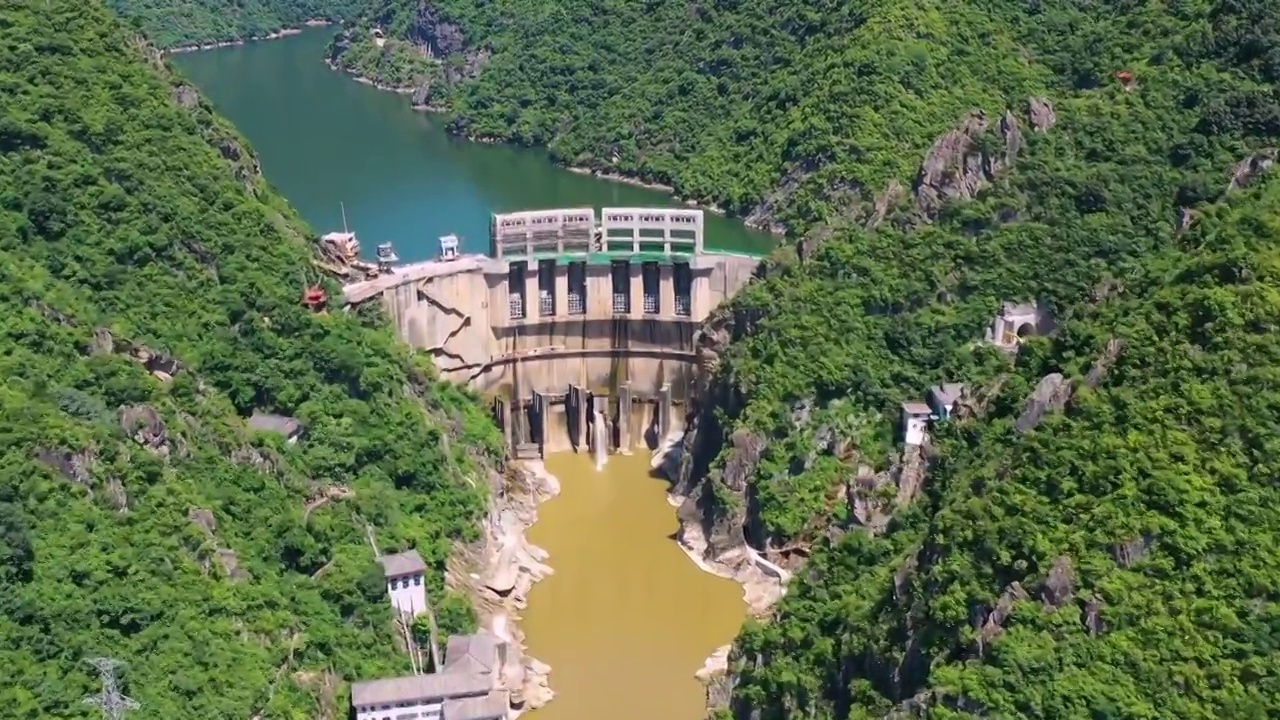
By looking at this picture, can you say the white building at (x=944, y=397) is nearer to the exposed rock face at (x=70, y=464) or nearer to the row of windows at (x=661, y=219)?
the row of windows at (x=661, y=219)

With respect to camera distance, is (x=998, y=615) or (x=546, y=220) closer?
(x=998, y=615)

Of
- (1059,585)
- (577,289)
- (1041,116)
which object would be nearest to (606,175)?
(577,289)

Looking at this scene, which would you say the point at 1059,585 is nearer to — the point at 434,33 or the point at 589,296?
the point at 589,296

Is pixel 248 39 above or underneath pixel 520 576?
above

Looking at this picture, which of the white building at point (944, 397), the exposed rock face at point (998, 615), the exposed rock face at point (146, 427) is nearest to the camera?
the exposed rock face at point (998, 615)

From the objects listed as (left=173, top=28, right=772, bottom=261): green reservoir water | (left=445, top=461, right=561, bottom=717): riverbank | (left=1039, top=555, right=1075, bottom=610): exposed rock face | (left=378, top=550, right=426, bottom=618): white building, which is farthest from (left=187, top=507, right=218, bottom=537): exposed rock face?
(left=173, top=28, right=772, bottom=261): green reservoir water

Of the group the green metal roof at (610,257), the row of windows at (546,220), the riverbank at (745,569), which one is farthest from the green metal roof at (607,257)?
the riverbank at (745,569)

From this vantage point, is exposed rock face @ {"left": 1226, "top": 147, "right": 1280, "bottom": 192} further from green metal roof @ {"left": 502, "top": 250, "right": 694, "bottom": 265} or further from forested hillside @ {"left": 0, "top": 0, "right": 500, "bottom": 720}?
forested hillside @ {"left": 0, "top": 0, "right": 500, "bottom": 720}
